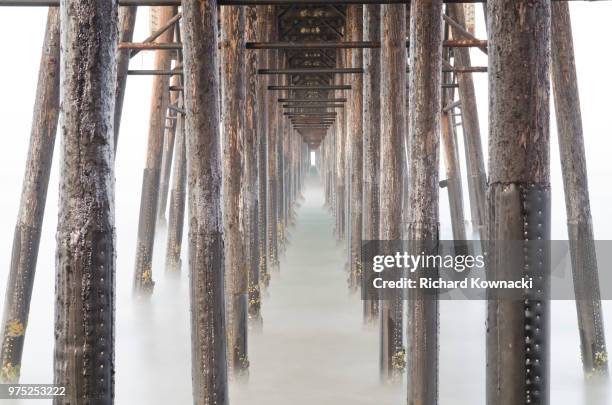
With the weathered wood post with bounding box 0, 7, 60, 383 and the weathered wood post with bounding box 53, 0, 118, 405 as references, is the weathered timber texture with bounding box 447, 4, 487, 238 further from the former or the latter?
the weathered wood post with bounding box 53, 0, 118, 405

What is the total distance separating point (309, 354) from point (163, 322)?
2905 millimetres

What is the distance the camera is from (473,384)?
289 inches

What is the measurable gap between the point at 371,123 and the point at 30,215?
3.86 meters

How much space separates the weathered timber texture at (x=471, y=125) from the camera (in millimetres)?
9664

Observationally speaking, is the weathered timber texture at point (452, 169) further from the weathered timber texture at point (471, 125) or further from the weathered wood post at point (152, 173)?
the weathered wood post at point (152, 173)

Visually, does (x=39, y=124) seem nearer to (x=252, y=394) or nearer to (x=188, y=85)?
(x=188, y=85)

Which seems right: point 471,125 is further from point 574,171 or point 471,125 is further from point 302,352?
point 302,352

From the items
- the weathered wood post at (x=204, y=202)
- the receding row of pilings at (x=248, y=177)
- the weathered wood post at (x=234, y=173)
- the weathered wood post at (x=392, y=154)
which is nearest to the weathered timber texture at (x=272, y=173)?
the receding row of pilings at (x=248, y=177)

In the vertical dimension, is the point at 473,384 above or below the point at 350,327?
below

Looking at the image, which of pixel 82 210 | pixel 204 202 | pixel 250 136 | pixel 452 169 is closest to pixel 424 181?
pixel 204 202

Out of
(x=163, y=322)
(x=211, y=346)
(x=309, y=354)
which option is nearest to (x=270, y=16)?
(x=163, y=322)

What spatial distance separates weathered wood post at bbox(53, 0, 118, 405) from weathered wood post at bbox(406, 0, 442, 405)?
262cm

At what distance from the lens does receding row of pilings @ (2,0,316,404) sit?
3246 millimetres

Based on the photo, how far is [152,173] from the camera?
11078mm
